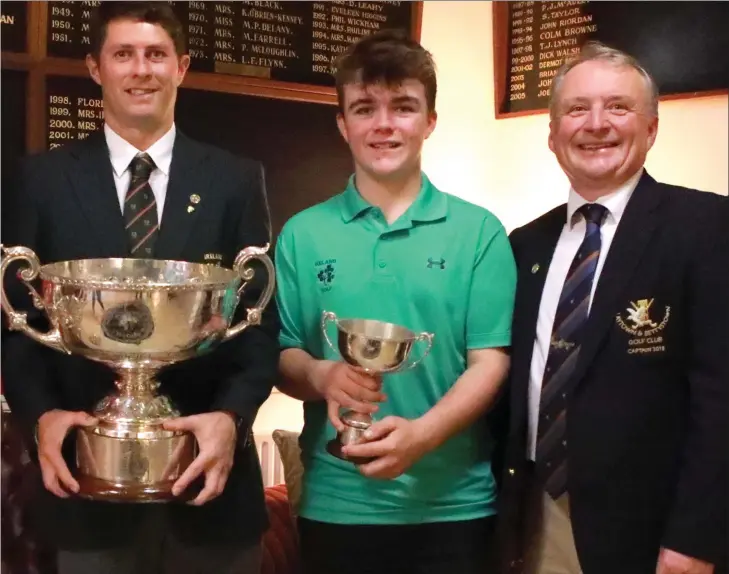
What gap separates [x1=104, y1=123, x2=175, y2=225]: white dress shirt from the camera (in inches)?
53.6

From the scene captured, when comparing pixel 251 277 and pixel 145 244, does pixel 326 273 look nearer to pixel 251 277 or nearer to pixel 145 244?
pixel 251 277

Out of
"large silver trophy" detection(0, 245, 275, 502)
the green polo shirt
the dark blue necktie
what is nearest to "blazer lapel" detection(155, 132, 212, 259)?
"large silver trophy" detection(0, 245, 275, 502)

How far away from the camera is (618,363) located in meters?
1.33

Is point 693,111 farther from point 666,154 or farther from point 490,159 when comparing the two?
point 490,159

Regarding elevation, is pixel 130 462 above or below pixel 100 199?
below

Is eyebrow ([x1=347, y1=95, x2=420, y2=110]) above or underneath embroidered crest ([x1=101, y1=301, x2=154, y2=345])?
above

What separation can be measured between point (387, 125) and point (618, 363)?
579 millimetres

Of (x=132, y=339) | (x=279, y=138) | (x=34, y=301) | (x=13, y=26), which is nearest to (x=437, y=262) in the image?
(x=132, y=339)

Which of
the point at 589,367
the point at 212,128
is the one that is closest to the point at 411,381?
the point at 589,367

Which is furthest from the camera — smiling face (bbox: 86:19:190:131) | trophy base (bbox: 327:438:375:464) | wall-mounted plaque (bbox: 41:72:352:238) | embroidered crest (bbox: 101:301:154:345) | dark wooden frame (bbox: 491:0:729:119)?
dark wooden frame (bbox: 491:0:729:119)

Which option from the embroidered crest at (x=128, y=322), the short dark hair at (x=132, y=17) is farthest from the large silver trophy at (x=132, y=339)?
the short dark hair at (x=132, y=17)

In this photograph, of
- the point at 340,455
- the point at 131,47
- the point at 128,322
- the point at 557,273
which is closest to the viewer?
the point at 128,322

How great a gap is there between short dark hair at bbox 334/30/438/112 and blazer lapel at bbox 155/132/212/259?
0.31 m

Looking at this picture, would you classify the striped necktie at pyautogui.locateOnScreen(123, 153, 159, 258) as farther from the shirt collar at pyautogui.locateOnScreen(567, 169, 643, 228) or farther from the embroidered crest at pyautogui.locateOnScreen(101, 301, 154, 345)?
the shirt collar at pyautogui.locateOnScreen(567, 169, 643, 228)
